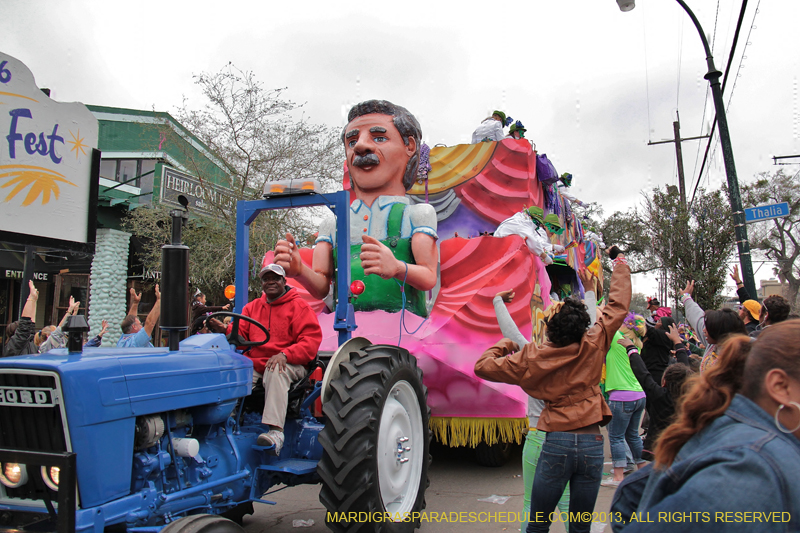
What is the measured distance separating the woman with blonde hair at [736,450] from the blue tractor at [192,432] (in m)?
1.96

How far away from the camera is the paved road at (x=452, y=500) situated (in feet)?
13.1

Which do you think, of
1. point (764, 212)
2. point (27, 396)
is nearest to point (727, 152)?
point (764, 212)

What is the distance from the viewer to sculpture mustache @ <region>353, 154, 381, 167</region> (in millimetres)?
5227

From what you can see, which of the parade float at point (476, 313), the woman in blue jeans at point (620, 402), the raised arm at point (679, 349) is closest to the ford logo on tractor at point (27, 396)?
the parade float at point (476, 313)

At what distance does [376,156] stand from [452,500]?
10.6ft

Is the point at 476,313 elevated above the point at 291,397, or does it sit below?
above

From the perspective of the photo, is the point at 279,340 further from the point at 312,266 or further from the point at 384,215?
the point at 384,215

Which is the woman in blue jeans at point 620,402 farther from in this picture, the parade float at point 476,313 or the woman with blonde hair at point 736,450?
the woman with blonde hair at point 736,450

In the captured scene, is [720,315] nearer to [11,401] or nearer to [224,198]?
[11,401]

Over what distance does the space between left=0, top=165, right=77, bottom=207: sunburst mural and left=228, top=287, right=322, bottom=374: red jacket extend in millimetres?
2106

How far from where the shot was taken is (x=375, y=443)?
3.09 meters

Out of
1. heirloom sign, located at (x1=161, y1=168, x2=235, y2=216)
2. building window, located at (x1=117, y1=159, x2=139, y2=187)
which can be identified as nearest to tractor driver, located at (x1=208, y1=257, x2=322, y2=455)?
heirloom sign, located at (x1=161, y1=168, x2=235, y2=216)

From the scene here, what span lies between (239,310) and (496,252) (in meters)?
2.57

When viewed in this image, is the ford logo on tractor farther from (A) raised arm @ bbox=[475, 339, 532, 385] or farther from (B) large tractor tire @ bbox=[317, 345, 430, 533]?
(A) raised arm @ bbox=[475, 339, 532, 385]
